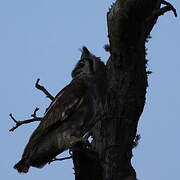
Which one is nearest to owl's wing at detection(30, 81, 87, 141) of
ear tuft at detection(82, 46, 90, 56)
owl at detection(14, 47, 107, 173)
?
owl at detection(14, 47, 107, 173)

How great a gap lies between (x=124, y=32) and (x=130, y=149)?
1147 mm

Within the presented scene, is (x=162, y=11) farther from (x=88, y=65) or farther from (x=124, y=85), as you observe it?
(x=88, y=65)

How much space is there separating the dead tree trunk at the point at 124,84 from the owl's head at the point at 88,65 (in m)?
1.26

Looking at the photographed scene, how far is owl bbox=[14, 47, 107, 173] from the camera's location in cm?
507

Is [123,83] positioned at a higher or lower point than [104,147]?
higher

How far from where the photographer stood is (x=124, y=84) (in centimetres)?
405

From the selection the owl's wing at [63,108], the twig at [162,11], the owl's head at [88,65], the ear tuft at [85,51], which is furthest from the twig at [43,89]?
the twig at [162,11]

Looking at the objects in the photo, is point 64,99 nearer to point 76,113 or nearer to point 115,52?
point 76,113

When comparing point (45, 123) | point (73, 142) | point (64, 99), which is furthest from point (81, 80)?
point (73, 142)

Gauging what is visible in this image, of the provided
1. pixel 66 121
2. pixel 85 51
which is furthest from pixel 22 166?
pixel 85 51

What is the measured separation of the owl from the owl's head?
0.64 ft

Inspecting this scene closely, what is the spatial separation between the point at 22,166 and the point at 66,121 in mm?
773

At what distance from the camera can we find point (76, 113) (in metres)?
5.26

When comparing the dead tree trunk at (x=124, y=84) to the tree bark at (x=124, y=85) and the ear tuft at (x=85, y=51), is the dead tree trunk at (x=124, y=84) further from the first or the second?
the ear tuft at (x=85, y=51)
